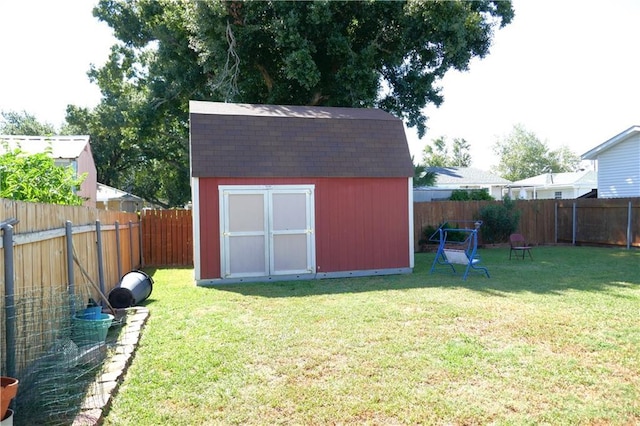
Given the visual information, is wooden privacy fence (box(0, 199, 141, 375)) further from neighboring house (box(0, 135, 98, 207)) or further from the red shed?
neighboring house (box(0, 135, 98, 207))

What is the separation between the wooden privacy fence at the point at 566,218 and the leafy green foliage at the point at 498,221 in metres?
0.46

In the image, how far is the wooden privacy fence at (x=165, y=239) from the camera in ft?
45.9

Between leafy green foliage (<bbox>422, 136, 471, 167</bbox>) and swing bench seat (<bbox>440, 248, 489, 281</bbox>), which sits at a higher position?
leafy green foliage (<bbox>422, 136, 471, 167</bbox>)

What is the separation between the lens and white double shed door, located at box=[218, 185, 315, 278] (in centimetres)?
991

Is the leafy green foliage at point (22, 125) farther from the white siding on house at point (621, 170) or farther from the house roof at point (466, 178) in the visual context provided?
the white siding on house at point (621, 170)

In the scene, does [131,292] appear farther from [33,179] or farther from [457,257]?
[457,257]

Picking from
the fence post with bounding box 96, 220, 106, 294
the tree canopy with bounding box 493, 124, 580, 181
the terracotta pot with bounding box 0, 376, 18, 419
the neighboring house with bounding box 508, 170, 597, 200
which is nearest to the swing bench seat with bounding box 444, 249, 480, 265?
the fence post with bounding box 96, 220, 106, 294

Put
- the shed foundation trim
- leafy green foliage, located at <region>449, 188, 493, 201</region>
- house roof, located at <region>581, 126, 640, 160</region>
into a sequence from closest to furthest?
the shed foundation trim → house roof, located at <region>581, 126, 640, 160</region> → leafy green foliage, located at <region>449, 188, 493, 201</region>

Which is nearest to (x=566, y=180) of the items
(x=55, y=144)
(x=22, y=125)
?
(x=55, y=144)

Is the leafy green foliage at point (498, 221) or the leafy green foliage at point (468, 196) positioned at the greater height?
the leafy green foliage at point (468, 196)

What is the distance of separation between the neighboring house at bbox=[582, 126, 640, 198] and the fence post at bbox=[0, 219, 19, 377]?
837 inches

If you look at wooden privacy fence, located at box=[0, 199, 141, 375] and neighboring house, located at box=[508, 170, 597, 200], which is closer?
wooden privacy fence, located at box=[0, 199, 141, 375]

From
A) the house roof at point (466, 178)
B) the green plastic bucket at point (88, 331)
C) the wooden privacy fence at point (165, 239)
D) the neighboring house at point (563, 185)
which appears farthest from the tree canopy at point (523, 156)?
the green plastic bucket at point (88, 331)

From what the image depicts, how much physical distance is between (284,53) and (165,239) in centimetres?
750
